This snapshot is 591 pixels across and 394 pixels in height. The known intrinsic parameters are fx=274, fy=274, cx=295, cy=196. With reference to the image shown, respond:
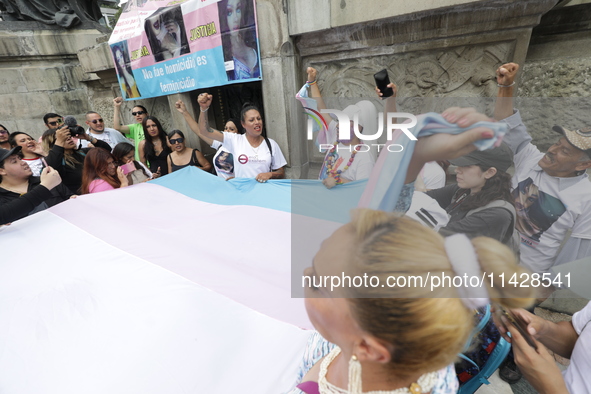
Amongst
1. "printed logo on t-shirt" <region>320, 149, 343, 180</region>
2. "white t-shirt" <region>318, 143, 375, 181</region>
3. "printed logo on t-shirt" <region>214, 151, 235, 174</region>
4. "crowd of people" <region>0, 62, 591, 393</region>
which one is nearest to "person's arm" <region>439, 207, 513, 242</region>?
"crowd of people" <region>0, 62, 591, 393</region>

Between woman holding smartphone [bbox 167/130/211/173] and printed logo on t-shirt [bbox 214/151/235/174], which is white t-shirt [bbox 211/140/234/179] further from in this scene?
woman holding smartphone [bbox 167/130/211/173]

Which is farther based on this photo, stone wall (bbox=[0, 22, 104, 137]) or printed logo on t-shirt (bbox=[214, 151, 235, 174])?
stone wall (bbox=[0, 22, 104, 137])

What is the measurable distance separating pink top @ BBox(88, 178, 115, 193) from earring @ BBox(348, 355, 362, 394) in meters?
2.98

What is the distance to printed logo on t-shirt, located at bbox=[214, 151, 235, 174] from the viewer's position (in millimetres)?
3078

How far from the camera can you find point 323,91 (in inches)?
133

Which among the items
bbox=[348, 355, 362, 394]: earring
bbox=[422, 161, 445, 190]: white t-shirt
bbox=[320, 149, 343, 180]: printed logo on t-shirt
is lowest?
bbox=[348, 355, 362, 394]: earring

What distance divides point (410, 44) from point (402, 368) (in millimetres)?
2990

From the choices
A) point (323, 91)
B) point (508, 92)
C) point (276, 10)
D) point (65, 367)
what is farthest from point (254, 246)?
point (276, 10)

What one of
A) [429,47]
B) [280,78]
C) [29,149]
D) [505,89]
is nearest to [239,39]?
[280,78]

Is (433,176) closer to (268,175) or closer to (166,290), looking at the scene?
(166,290)

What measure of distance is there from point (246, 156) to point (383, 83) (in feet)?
6.38

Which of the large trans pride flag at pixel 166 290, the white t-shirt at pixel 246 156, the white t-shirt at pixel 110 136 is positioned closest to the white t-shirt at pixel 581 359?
the large trans pride flag at pixel 166 290

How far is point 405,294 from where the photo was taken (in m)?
0.48

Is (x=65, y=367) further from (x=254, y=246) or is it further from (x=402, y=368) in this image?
(x=402, y=368)
